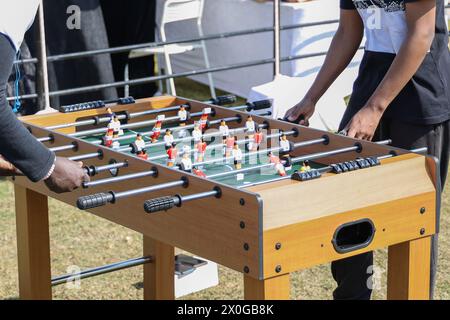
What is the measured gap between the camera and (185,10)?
7375 millimetres

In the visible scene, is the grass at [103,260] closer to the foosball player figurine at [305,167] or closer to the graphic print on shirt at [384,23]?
the graphic print on shirt at [384,23]

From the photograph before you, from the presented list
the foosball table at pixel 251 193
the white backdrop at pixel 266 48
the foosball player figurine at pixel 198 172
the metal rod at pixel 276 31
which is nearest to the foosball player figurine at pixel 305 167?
the foosball table at pixel 251 193

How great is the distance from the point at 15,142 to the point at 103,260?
2.14m

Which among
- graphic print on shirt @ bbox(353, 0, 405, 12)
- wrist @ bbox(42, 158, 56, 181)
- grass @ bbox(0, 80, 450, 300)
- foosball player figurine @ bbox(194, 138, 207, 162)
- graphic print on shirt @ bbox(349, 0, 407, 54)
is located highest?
graphic print on shirt @ bbox(353, 0, 405, 12)

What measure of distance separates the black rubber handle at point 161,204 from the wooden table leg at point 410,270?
27.8 inches

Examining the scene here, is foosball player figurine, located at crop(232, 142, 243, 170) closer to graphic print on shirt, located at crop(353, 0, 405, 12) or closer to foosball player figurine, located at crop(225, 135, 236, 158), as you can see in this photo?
foosball player figurine, located at crop(225, 135, 236, 158)

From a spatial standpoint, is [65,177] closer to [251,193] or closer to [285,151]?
[251,193]

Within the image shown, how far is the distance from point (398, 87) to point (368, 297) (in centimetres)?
77

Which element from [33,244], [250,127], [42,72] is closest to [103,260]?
[33,244]

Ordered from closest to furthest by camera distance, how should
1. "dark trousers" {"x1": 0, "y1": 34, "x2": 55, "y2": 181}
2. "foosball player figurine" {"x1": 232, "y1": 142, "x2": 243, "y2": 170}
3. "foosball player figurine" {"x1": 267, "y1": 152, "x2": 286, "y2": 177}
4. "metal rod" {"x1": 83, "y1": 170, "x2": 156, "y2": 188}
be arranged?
1. "dark trousers" {"x1": 0, "y1": 34, "x2": 55, "y2": 181}
2. "metal rod" {"x1": 83, "y1": 170, "x2": 156, "y2": 188}
3. "foosball player figurine" {"x1": 267, "y1": 152, "x2": 286, "y2": 177}
4. "foosball player figurine" {"x1": 232, "y1": 142, "x2": 243, "y2": 170}

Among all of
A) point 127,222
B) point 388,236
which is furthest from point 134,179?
point 388,236

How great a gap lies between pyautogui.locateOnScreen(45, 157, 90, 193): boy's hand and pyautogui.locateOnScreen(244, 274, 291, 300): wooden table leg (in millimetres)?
565

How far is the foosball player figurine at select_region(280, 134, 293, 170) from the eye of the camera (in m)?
3.05

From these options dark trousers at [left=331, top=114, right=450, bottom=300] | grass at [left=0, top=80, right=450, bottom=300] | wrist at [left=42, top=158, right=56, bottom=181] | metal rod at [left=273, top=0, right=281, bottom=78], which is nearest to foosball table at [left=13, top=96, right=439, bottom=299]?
wrist at [left=42, top=158, right=56, bottom=181]
